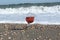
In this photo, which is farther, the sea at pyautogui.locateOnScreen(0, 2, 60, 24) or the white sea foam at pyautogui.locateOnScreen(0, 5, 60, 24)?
the sea at pyautogui.locateOnScreen(0, 2, 60, 24)

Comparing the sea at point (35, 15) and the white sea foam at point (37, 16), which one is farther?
the sea at point (35, 15)

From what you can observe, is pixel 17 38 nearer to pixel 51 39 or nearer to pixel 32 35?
pixel 32 35

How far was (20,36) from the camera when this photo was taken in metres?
8.68

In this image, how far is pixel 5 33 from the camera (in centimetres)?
923

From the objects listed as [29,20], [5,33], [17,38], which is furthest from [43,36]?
[29,20]

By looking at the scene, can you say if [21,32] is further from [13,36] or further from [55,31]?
[55,31]

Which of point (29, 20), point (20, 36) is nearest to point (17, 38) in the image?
point (20, 36)

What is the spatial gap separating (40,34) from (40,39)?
0.62m

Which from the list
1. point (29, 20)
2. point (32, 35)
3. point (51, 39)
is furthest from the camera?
point (29, 20)

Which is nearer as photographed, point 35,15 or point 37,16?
point 37,16

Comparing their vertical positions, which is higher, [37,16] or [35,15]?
[37,16]

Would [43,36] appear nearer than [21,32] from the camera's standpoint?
Yes

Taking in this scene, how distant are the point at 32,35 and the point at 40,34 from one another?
11.7 inches

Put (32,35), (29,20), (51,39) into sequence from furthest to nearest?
1. (29,20)
2. (32,35)
3. (51,39)
